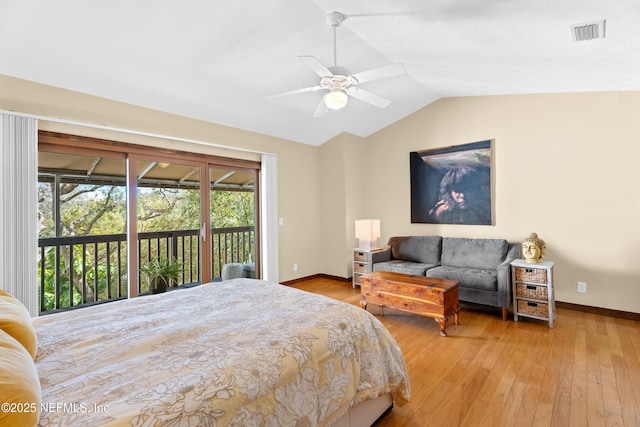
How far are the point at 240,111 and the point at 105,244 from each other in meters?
2.31

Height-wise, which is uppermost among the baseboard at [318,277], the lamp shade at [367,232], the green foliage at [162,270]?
the lamp shade at [367,232]

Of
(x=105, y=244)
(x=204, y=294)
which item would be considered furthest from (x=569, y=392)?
(x=105, y=244)

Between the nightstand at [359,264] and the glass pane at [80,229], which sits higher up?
the glass pane at [80,229]

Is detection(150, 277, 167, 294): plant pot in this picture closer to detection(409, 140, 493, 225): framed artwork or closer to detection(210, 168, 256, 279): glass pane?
detection(210, 168, 256, 279): glass pane

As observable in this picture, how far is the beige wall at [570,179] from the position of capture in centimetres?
335

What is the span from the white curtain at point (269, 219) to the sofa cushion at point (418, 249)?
1.90 metres

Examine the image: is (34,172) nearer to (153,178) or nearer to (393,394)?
(153,178)

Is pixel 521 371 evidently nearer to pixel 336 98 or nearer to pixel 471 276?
pixel 471 276

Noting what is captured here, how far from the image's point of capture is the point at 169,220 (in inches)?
153

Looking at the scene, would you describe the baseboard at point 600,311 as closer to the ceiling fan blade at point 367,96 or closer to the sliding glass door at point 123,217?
the ceiling fan blade at point 367,96

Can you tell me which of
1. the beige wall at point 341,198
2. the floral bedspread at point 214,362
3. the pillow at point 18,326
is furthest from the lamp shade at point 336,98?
the beige wall at point 341,198

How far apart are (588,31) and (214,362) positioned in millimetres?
3172

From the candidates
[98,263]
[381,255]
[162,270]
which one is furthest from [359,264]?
[98,263]

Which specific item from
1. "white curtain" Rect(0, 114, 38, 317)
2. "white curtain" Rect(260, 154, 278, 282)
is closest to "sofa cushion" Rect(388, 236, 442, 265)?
"white curtain" Rect(260, 154, 278, 282)
